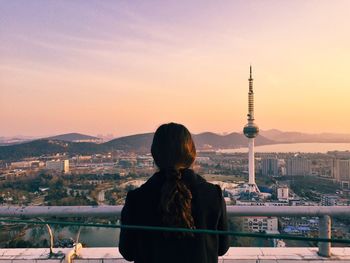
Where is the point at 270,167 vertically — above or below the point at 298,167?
below

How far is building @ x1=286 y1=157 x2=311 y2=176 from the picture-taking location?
3513cm

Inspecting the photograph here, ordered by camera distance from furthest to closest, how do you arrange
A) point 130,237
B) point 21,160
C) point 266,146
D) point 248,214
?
point 266,146 < point 21,160 < point 248,214 < point 130,237

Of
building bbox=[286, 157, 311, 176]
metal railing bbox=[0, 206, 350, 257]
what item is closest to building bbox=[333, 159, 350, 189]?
building bbox=[286, 157, 311, 176]

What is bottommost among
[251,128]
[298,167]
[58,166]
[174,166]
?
[298,167]

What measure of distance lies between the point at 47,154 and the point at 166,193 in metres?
25.7

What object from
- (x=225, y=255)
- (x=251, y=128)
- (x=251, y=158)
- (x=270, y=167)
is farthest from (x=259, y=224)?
(x=251, y=128)

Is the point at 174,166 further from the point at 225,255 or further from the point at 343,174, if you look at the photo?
the point at 343,174

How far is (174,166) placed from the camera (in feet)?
5.04

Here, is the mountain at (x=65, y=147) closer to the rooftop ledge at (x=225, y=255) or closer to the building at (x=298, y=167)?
the building at (x=298, y=167)

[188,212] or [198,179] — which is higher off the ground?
[198,179]

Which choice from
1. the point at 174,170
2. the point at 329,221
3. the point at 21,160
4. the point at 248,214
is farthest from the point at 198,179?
the point at 21,160

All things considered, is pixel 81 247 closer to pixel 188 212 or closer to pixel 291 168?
pixel 188 212

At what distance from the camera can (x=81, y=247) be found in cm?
323

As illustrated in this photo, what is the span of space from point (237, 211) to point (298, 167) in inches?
1512
